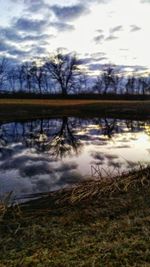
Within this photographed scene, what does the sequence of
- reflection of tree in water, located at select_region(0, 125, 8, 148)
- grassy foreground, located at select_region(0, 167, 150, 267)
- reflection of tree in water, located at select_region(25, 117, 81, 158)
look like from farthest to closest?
reflection of tree in water, located at select_region(0, 125, 8, 148) < reflection of tree in water, located at select_region(25, 117, 81, 158) < grassy foreground, located at select_region(0, 167, 150, 267)

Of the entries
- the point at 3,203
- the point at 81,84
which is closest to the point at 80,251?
the point at 3,203

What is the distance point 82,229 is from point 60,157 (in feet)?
31.8

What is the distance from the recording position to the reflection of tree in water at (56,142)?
60.1 ft

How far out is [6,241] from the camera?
256 inches

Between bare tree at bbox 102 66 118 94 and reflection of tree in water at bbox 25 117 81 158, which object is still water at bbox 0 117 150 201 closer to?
reflection of tree in water at bbox 25 117 81 158

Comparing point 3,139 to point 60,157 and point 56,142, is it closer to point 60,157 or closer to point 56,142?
point 56,142

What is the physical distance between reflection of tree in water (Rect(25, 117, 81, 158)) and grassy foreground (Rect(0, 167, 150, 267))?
25.0 feet

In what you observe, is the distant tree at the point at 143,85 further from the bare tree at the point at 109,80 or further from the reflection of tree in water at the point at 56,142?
the reflection of tree in water at the point at 56,142

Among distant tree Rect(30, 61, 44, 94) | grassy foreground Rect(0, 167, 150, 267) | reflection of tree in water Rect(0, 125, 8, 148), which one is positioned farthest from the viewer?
distant tree Rect(30, 61, 44, 94)

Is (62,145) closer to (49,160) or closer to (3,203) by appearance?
(49,160)

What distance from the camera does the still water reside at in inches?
475

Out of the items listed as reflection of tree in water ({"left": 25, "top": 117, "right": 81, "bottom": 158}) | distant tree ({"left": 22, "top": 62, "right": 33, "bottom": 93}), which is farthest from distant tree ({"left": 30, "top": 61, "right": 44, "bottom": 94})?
reflection of tree in water ({"left": 25, "top": 117, "right": 81, "bottom": 158})

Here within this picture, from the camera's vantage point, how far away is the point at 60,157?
54.4ft

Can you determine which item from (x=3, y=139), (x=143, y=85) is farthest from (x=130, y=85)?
(x=3, y=139)
